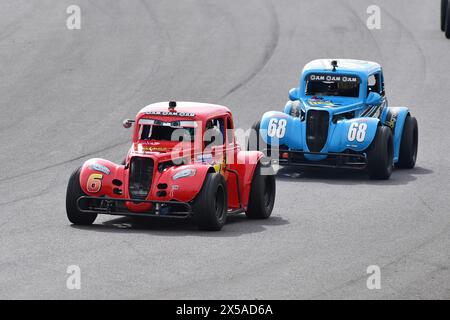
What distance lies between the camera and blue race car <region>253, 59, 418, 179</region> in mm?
20031

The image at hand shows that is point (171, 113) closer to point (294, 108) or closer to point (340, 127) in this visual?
point (340, 127)

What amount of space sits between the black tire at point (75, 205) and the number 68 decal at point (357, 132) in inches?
246

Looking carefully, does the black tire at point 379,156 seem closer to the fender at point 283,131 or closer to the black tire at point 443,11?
the fender at point 283,131

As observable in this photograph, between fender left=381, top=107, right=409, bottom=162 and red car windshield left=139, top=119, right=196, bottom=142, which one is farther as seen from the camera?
fender left=381, top=107, right=409, bottom=162

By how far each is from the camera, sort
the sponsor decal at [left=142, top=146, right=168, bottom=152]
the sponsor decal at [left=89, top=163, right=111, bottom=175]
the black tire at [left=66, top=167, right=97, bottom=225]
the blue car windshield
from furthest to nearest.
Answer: the blue car windshield < the sponsor decal at [left=142, top=146, right=168, bottom=152] < the sponsor decal at [left=89, top=163, right=111, bottom=175] < the black tire at [left=66, top=167, right=97, bottom=225]

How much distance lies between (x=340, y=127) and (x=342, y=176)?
92 centimetres

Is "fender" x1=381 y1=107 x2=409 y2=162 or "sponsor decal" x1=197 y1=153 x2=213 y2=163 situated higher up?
"sponsor decal" x1=197 y1=153 x2=213 y2=163

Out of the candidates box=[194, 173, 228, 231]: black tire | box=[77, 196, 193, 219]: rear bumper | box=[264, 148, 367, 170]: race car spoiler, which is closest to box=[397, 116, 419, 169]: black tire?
box=[264, 148, 367, 170]: race car spoiler

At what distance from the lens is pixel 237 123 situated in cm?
2473

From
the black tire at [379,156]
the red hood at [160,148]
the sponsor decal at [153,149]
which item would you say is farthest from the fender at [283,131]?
the sponsor decal at [153,149]

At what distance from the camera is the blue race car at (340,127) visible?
2003 cm

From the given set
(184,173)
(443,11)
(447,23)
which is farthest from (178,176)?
(443,11)

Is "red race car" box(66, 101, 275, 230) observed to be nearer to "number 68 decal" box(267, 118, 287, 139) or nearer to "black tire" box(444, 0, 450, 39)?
"number 68 decal" box(267, 118, 287, 139)
